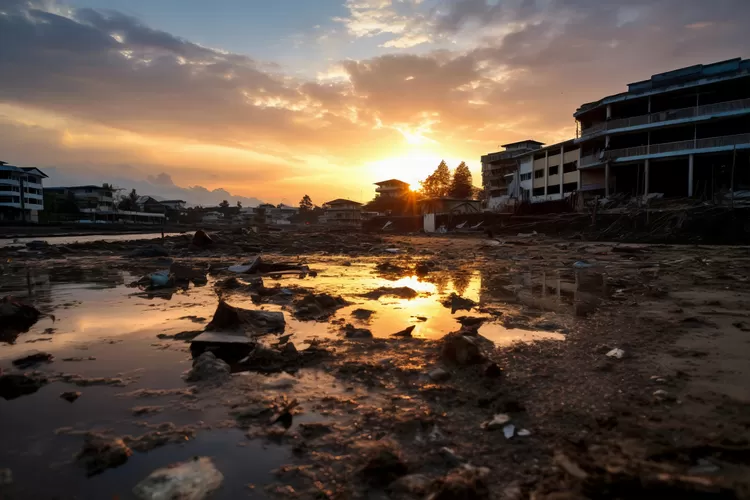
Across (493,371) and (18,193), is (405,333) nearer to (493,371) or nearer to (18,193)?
(493,371)

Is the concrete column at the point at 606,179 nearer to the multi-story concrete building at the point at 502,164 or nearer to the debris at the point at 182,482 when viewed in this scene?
the multi-story concrete building at the point at 502,164

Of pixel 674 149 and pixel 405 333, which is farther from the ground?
pixel 674 149

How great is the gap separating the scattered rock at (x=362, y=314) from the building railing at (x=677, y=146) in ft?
101

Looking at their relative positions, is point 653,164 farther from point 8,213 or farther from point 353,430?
point 8,213

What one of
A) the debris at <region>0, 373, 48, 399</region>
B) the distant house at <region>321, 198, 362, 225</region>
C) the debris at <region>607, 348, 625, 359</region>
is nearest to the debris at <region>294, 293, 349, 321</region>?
the debris at <region>0, 373, 48, 399</region>

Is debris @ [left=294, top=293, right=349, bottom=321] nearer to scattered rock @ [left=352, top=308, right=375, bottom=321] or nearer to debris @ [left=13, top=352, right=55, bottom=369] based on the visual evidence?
scattered rock @ [left=352, top=308, right=375, bottom=321]

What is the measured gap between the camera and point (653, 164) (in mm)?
31875

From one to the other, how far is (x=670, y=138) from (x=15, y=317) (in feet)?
124

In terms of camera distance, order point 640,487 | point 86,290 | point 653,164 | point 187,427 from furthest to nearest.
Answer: point 653,164, point 86,290, point 187,427, point 640,487

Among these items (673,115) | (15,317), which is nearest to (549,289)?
(15,317)

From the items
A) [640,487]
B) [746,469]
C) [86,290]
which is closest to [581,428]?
[640,487]

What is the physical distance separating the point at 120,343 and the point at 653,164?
37471 mm

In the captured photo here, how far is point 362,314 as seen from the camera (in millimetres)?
5938


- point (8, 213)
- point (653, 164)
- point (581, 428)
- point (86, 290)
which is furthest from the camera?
point (8, 213)
